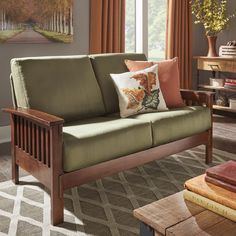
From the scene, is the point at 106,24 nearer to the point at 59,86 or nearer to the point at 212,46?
the point at 212,46

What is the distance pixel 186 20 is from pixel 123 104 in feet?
9.46

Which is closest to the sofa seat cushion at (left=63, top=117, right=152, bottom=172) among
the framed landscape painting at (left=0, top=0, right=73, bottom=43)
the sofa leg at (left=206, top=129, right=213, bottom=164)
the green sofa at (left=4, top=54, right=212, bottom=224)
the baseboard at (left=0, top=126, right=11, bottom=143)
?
the green sofa at (left=4, top=54, right=212, bottom=224)

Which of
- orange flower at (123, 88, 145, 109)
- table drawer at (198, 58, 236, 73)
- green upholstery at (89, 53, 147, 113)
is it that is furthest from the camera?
table drawer at (198, 58, 236, 73)

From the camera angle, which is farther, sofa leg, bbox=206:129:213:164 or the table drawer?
the table drawer

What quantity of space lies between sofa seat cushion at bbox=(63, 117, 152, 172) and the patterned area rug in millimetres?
286

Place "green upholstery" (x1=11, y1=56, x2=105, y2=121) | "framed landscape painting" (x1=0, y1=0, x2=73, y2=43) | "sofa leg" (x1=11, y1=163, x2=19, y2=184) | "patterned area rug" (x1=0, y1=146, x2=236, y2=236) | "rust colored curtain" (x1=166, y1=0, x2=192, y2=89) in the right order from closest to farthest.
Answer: "patterned area rug" (x1=0, y1=146, x2=236, y2=236) → "green upholstery" (x1=11, y1=56, x2=105, y2=121) → "sofa leg" (x1=11, y1=163, x2=19, y2=184) → "framed landscape painting" (x1=0, y1=0, x2=73, y2=43) → "rust colored curtain" (x1=166, y1=0, x2=192, y2=89)

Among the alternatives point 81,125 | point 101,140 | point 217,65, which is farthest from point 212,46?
point 101,140

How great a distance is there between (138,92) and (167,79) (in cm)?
39

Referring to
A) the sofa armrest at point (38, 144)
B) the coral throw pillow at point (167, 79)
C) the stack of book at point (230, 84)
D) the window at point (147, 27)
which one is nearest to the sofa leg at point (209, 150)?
the coral throw pillow at point (167, 79)

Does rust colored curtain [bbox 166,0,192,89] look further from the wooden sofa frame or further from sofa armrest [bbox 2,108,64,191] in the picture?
sofa armrest [bbox 2,108,64,191]

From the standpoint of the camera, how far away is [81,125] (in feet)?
8.20

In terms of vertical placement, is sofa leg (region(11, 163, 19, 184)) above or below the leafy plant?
below

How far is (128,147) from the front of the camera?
243 cm

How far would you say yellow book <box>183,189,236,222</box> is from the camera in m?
1.29
